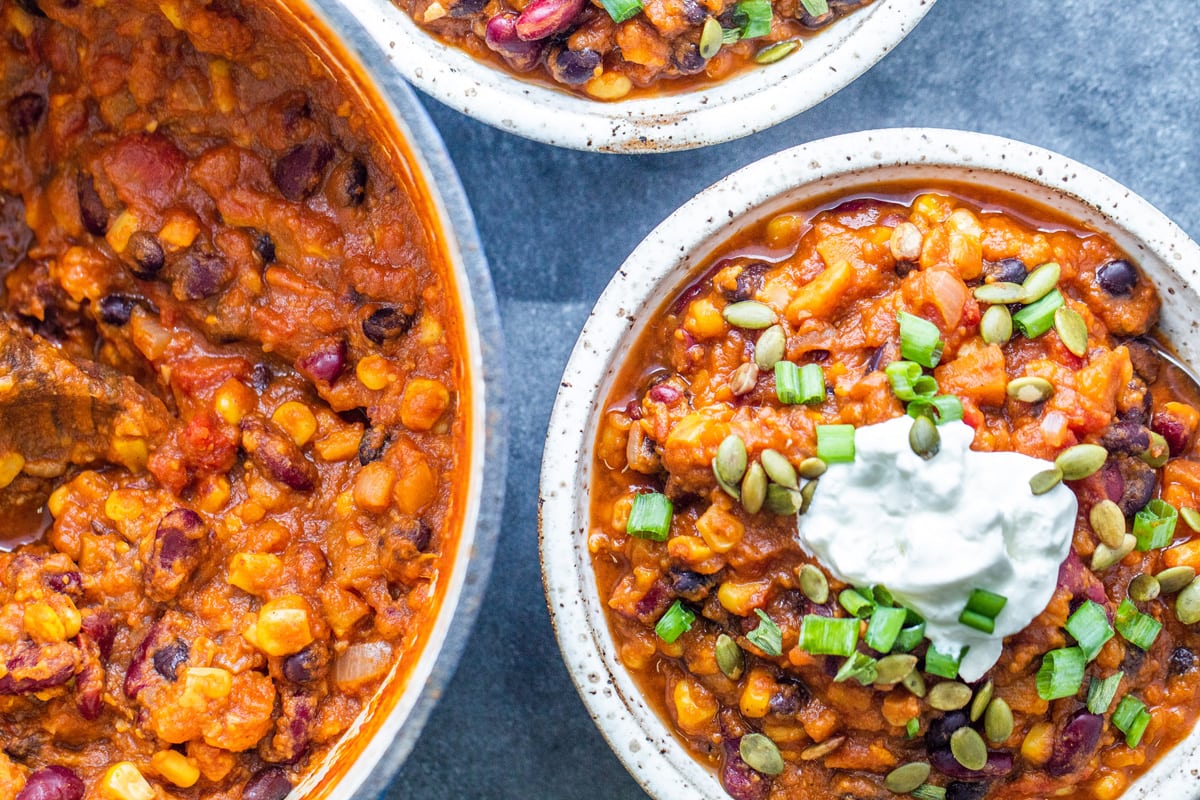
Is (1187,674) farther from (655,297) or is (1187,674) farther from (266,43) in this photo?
→ (266,43)

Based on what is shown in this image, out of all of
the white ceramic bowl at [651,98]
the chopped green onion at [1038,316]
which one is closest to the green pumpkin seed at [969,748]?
the chopped green onion at [1038,316]

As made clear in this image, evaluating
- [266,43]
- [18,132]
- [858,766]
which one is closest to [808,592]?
[858,766]

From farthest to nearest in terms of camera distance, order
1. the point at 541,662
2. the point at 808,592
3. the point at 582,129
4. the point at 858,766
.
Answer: the point at 541,662 → the point at 582,129 → the point at 858,766 → the point at 808,592

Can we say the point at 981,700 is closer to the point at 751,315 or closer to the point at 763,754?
the point at 763,754

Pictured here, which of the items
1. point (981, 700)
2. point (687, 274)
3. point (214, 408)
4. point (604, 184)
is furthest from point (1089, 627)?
point (214, 408)

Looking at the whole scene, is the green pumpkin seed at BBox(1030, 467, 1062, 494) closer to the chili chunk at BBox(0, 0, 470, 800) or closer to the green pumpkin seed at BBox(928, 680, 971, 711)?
the green pumpkin seed at BBox(928, 680, 971, 711)

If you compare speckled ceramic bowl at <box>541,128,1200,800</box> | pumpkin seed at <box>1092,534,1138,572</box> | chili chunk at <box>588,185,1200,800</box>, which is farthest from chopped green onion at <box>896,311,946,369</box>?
pumpkin seed at <box>1092,534,1138,572</box>
